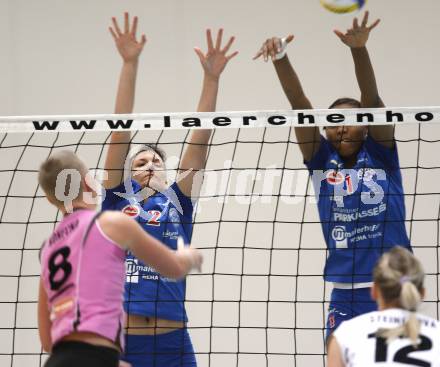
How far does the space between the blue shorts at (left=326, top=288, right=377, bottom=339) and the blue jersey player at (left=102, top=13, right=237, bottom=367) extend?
744 millimetres

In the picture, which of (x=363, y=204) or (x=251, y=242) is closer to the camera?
(x=363, y=204)

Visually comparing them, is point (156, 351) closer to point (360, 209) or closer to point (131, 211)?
point (131, 211)

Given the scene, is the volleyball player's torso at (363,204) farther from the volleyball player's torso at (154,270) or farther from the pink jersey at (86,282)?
the pink jersey at (86,282)

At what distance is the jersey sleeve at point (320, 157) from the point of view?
4.46 m

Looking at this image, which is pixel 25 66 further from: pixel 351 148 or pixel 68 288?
pixel 68 288

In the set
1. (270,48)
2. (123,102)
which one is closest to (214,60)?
(270,48)

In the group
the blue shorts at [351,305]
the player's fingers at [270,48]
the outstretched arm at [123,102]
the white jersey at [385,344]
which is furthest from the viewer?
the player's fingers at [270,48]

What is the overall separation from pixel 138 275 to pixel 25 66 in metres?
3.45

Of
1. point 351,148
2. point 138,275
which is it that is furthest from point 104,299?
point 351,148

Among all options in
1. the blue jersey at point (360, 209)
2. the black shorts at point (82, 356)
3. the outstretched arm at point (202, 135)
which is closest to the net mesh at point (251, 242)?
the outstretched arm at point (202, 135)

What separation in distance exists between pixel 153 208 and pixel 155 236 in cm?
16

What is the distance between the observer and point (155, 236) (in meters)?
4.38

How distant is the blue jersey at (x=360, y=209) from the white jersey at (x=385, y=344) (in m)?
1.46

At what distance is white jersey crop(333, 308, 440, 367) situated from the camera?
2.69 meters
